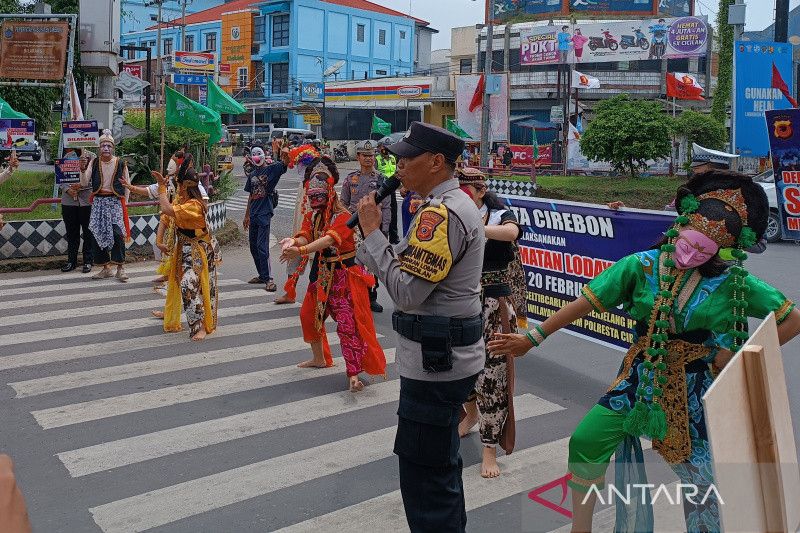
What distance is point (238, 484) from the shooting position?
5273 millimetres

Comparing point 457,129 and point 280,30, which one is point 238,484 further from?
point 280,30

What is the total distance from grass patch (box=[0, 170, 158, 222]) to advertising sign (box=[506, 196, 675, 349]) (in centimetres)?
866

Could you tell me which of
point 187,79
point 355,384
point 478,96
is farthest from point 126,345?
point 187,79

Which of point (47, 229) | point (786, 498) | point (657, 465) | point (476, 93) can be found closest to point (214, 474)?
point (657, 465)

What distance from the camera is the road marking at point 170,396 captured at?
6488mm

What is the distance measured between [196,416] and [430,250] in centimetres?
358

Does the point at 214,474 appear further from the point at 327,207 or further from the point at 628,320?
the point at 628,320

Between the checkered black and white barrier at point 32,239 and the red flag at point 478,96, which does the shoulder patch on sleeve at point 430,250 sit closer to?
the checkered black and white barrier at point 32,239

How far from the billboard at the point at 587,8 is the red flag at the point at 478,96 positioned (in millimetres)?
31176

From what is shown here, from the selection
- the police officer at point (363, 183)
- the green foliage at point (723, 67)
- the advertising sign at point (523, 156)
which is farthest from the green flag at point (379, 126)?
the police officer at point (363, 183)

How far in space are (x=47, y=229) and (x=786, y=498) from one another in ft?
41.4

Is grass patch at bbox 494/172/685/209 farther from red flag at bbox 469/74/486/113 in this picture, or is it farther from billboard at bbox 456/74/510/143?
red flag at bbox 469/74/486/113

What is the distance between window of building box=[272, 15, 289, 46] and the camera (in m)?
67.2

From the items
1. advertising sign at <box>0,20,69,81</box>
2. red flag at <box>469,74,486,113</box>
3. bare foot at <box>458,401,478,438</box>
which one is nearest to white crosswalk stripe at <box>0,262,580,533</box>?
bare foot at <box>458,401,478,438</box>
